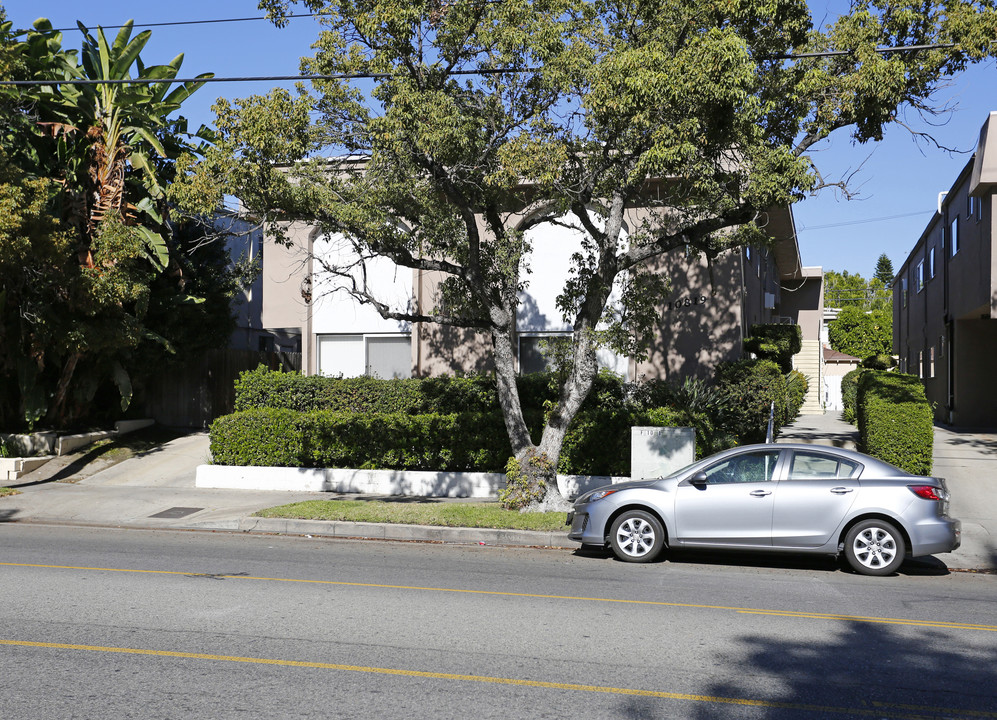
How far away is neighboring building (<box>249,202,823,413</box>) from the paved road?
869 centimetres

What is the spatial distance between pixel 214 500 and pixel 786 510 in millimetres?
10093


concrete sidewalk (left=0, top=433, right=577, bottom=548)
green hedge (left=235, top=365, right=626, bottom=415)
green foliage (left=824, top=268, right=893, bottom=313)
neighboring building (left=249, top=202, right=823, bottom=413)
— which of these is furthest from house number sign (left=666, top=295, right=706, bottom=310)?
green foliage (left=824, top=268, right=893, bottom=313)

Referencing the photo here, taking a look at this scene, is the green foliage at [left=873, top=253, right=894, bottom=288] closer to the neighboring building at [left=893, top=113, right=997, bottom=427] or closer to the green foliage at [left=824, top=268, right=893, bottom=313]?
the green foliage at [left=824, top=268, right=893, bottom=313]

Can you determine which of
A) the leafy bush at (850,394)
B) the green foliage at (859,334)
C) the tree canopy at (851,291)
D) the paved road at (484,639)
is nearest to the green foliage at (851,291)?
the tree canopy at (851,291)

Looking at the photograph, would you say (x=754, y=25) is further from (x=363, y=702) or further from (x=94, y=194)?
(x=94, y=194)

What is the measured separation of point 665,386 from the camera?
54.7 ft

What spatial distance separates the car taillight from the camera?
9.56 metres

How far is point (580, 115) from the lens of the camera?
40.1ft

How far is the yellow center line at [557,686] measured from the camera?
5.17 meters

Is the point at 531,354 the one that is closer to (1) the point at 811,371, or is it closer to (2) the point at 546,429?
(2) the point at 546,429

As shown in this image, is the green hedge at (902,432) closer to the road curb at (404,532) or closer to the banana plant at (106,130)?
the road curb at (404,532)

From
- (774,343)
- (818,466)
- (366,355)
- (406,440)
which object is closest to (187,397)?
(366,355)

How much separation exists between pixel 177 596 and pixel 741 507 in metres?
6.08

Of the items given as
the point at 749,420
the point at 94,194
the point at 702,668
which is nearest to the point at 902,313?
the point at 749,420
